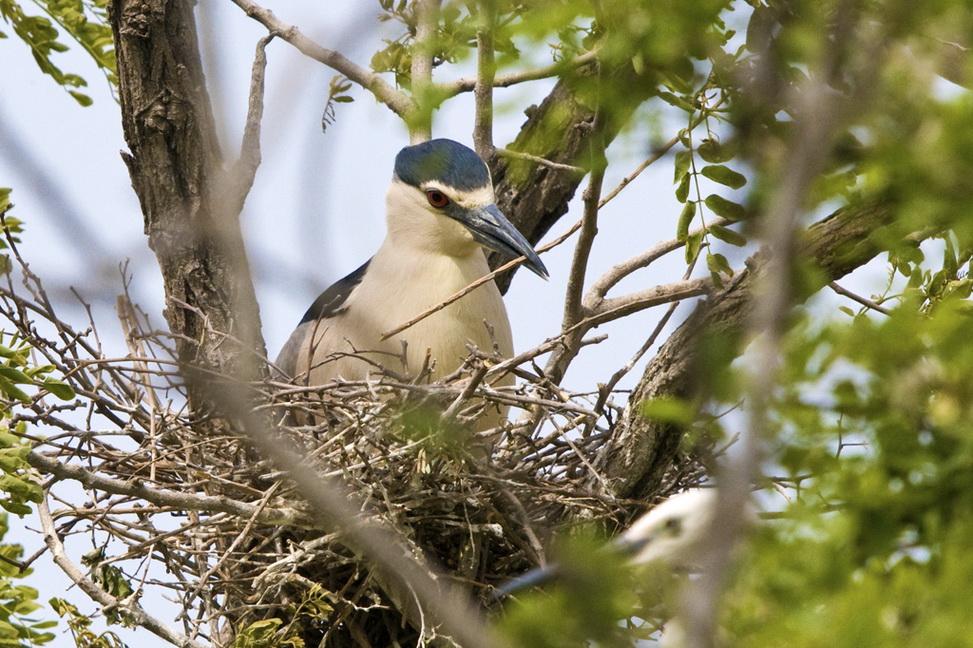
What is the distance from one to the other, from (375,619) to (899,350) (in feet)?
6.95

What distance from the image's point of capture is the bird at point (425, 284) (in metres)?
3.53

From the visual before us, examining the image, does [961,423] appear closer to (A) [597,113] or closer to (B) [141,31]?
(A) [597,113]

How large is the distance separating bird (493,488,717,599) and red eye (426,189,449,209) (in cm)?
140

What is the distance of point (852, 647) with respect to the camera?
1.02 m

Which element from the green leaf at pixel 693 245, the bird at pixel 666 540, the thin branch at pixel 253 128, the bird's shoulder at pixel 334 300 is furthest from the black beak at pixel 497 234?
the bird at pixel 666 540

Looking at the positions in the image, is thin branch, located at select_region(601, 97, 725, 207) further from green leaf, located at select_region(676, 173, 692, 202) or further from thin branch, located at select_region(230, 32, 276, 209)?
thin branch, located at select_region(230, 32, 276, 209)

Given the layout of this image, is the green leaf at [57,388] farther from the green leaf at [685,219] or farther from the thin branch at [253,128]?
the green leaf at [685,219]

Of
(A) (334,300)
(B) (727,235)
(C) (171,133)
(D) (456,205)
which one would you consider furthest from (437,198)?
(B) (727,235)

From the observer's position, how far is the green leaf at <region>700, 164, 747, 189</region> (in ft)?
8.09

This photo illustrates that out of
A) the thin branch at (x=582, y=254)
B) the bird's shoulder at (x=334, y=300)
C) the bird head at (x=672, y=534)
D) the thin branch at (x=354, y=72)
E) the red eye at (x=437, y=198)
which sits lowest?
the bird head at (x=672, y=534)

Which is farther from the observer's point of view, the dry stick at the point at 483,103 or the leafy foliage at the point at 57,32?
the leafy foliage at the point at 57,32

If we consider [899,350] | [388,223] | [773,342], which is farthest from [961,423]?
[388,223]

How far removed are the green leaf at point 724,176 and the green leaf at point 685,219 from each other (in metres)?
0.27

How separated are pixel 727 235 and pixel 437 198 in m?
1.39
